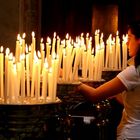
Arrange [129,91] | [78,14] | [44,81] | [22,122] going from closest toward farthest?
[22,122]
[44,81]
[129,91]
[78,14]

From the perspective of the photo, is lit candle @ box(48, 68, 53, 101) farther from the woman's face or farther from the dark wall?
the dark wall

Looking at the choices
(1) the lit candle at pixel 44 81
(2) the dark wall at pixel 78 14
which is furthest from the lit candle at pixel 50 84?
(2) the dark wall at pixel 78 14

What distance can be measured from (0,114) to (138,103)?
101 centimetres

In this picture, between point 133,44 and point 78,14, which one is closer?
point 133,44

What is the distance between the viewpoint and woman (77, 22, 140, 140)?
108 inches

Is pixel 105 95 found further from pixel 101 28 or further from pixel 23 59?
pixel 101 28

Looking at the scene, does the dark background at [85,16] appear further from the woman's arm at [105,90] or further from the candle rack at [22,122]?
the candle rack at [22,122]

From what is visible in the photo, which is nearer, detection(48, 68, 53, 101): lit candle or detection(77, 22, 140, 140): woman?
detection(48, 68, 53, 101): lit candle

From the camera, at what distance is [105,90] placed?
9.15 ft

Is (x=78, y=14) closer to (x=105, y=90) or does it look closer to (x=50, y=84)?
(x=105, y=90)

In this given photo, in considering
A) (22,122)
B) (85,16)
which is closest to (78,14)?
(85,16)

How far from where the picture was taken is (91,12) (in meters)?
6.64

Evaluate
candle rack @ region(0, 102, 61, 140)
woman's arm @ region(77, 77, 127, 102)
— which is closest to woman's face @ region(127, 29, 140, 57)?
woman's arm @ region(77, 77, 127, 102)

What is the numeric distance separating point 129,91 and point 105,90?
0.14 metres
